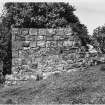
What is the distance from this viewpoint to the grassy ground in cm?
768

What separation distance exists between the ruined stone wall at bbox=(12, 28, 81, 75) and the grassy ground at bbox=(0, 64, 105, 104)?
68.9 inches

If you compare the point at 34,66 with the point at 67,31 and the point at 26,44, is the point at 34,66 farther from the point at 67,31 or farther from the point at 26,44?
A: the point at 67,31

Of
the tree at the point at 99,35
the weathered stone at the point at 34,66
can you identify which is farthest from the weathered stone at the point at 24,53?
the tree at the point at 99,35

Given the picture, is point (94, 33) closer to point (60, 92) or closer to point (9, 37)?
point (9, 37)

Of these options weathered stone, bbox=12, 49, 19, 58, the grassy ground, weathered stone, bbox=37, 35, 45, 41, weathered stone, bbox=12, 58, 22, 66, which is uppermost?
weathered stone, bbox=37, 35, 45, 41

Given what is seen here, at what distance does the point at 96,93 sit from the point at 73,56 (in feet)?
11.2

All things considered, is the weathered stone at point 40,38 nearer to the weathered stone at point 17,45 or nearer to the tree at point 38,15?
the weathered stone at point 17,45

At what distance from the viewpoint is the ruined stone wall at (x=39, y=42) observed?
11211mm

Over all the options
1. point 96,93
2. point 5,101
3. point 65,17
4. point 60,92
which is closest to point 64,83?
point 60,92

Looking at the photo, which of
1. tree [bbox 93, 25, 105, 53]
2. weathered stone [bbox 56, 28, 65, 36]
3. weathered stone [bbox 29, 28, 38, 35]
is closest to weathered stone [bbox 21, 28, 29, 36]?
weathered stone [bbox 29, 28, 38, 35]

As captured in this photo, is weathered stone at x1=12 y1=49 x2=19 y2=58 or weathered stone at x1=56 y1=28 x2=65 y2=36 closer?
weathered stone at x1=56 y1=28 x2=65 y2=36

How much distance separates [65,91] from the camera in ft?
27.0

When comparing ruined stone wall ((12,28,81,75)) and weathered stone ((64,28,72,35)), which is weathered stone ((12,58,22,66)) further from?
weathered stone ((64,28,72,35))

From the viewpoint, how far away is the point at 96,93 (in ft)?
25.7
